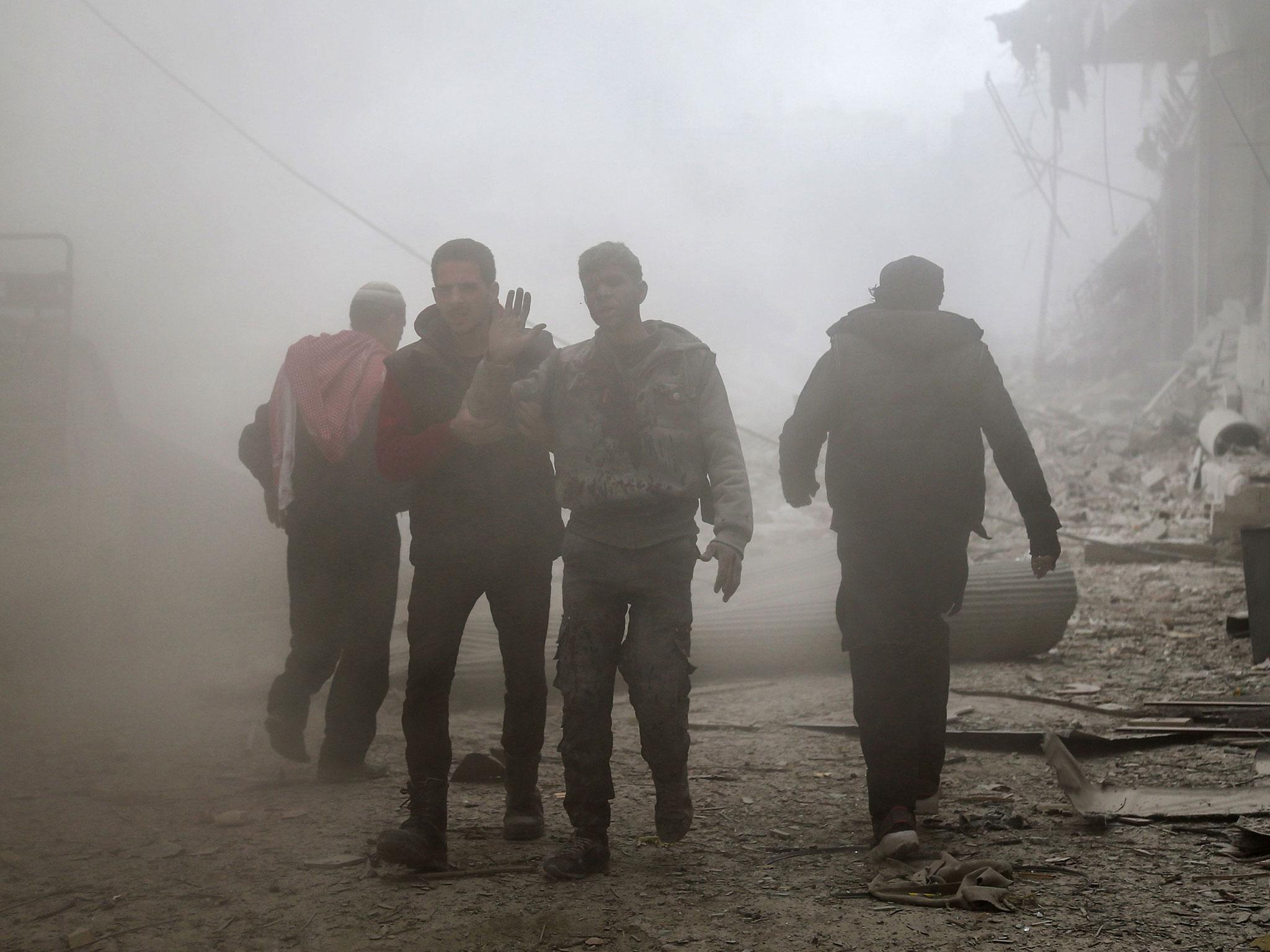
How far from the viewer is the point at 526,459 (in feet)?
10.2

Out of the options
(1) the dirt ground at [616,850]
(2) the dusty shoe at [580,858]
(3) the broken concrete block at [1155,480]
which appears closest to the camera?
(1) the dirt ground at [616,850]

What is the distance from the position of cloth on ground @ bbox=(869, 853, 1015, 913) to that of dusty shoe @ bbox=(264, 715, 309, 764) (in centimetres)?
220

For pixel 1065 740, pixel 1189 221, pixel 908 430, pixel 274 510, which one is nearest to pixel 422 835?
pixel 908 430

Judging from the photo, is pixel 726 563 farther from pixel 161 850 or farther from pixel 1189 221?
pixel 1189 221

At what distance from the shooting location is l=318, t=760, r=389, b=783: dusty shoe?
3867 millimetres

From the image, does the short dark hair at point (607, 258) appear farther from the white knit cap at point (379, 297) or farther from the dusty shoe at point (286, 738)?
the dusty shoe at point (286, 738)

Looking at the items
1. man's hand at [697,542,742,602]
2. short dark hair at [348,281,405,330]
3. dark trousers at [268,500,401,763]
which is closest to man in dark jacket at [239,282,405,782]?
dark trousers at [268,500,401,763]

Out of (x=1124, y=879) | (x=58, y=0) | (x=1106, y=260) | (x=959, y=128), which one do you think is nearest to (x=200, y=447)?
(x=58, y=0)

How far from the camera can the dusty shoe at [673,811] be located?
9.34 ft

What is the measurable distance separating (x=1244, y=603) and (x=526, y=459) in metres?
5.50

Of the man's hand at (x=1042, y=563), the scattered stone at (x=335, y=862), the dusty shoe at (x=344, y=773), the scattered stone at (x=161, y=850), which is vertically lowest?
the scattered stone at (x=335, y=862)

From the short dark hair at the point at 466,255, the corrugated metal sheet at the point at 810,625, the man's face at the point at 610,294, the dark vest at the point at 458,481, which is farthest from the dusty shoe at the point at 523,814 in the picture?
the corrugated metal sheet at the point at 810,625

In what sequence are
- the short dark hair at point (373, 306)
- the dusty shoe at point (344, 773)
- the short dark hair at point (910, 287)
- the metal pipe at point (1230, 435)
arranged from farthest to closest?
1. the metal pipe at point (1230, 435)
2. the short dark hair at point (373, 306)
3. the dusty shoe at point (344, 773)
4. the short dark hair at point (910, 287)

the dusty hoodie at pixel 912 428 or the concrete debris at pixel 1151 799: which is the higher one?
the dusty hoodie at pixel 912 428
